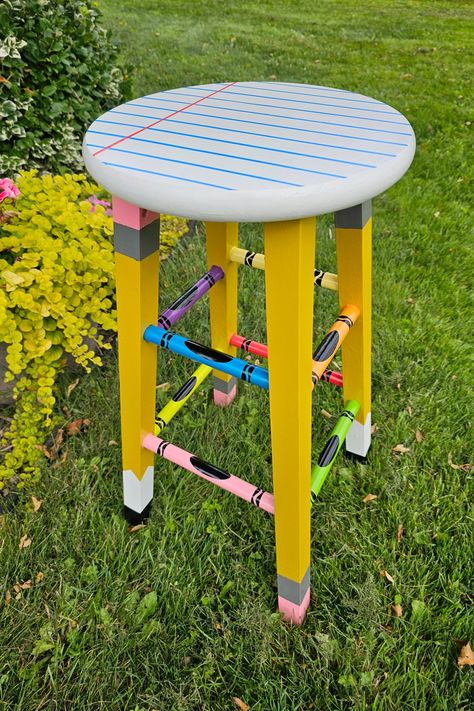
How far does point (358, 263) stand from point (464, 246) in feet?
5.81

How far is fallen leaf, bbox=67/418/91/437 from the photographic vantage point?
188 cm

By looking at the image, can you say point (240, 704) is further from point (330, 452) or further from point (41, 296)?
→ point (41, 296)

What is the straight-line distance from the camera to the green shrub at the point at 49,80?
6.91 feet

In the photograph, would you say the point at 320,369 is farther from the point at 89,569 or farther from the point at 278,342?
the point at 89,569

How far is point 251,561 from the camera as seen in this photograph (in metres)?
1.49

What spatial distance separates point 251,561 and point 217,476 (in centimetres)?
33

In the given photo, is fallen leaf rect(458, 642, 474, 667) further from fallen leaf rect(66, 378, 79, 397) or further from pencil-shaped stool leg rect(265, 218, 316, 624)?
fallen leaf rect(66, 378, 79, 397)

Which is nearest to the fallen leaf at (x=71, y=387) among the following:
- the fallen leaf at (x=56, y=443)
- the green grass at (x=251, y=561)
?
the green grass at (x=251, y=561)

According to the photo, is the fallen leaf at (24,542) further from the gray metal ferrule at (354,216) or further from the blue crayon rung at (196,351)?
the gray metal ferrule at (354,216)

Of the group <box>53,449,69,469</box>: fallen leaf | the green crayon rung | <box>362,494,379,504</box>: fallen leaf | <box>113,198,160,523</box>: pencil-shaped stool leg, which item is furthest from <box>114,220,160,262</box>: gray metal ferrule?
<box>362,494,379,504</box>: fallen leaf

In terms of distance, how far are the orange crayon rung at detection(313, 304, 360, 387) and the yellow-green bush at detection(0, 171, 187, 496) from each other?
0.72 metres

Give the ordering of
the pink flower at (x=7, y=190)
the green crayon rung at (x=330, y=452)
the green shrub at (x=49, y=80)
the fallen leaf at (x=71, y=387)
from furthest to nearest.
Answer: the green shrub at (x=49, y=80) → the fallen leaf at (x=71, y=387) → the pink flower at (x=7, y=190) → the green crayon rung at (x=330, y=452)

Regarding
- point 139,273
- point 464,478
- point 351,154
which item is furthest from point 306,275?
point 464,478

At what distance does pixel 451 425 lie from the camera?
1.88 metres
